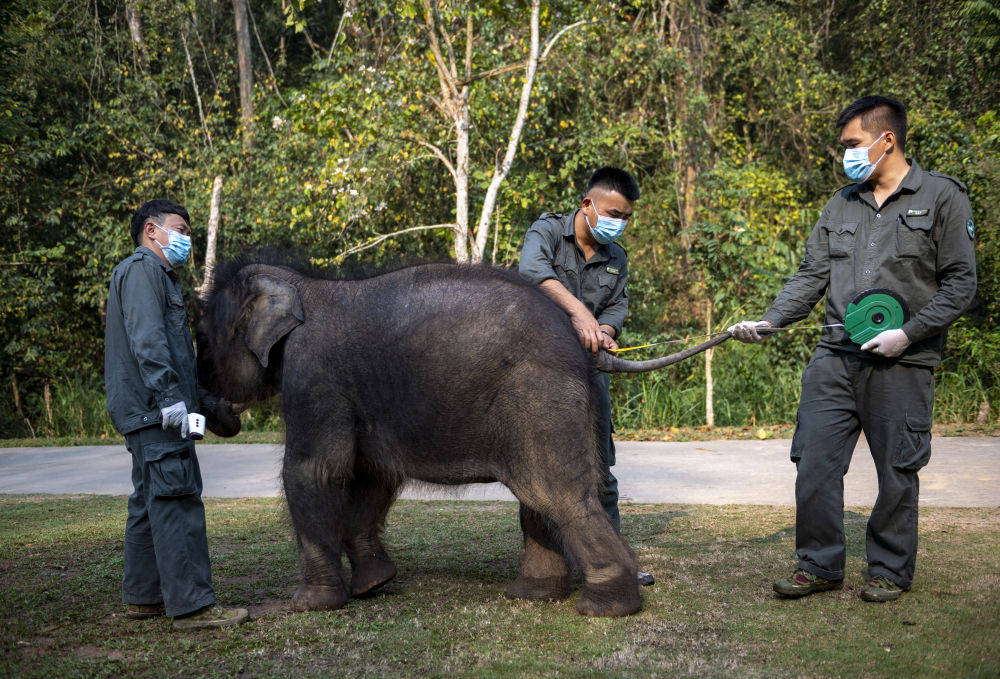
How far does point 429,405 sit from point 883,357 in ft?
7.70

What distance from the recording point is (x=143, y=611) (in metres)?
4.51

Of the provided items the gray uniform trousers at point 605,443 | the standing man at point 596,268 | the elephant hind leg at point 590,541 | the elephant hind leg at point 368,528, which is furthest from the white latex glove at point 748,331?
the elephant hind leg at point 368,528

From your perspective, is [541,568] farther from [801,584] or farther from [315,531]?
[801,584]

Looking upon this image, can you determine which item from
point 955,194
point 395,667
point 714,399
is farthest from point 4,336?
point 955,194

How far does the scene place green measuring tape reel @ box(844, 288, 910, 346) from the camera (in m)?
4.45

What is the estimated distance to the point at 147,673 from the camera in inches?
147

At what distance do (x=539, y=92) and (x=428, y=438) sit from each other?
1001 cm

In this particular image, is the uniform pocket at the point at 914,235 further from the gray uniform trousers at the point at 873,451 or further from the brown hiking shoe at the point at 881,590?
the brown hiking shoe at the point at 881,590

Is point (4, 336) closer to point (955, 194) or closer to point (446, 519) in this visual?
point (446, 519)

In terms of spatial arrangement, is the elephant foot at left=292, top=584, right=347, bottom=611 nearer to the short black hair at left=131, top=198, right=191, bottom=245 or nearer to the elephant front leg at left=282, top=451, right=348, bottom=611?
the elephant front leg at left=282, top=451, right=348, bottom=611

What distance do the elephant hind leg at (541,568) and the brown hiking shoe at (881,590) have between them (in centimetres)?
151

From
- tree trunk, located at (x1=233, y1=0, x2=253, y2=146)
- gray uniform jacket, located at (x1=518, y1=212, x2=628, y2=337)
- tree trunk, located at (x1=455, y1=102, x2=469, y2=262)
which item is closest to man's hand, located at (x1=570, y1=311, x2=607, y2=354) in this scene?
gray uniform jacket, located at (x1=518, y1=212, x2=628, y2=337)

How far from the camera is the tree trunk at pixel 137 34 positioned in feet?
60.6

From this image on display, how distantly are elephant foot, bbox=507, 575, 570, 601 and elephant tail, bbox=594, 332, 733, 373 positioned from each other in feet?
3.77
